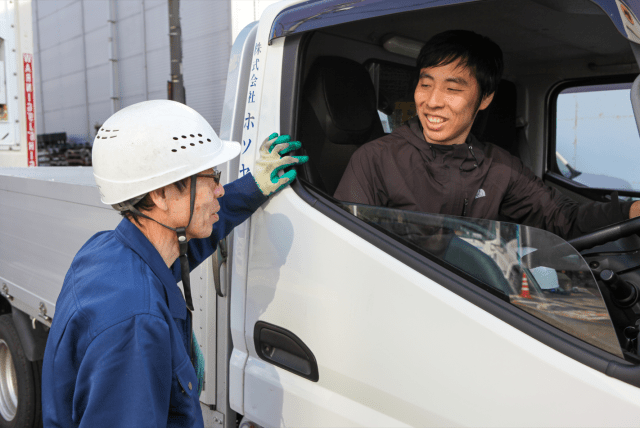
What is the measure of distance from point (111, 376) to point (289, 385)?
2.12 ft

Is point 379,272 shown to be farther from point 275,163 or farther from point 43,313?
point 43,313

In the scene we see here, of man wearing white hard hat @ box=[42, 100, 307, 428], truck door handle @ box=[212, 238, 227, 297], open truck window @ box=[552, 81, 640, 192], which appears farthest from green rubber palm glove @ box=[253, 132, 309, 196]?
open truck window @ box=[552, 81, 640, 192]

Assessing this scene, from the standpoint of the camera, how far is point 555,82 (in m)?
2.89

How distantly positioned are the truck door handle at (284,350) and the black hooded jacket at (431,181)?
48cm

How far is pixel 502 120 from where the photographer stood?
9.66ft

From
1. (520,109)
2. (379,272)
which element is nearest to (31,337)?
(379,272)

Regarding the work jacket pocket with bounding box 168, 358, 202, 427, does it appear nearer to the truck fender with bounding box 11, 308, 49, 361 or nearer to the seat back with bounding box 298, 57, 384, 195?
the seat back with bounding box 298, 57, 384, 195

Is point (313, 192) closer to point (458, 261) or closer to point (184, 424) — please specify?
point (458, 261)

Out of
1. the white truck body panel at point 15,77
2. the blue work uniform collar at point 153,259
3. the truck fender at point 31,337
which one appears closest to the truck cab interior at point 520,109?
the blue work uniform collar at point 153,259

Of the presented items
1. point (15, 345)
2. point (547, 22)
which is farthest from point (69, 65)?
point (547, 22)

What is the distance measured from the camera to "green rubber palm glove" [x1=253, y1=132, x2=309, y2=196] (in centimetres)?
160

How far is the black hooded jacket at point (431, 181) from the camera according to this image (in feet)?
5.69

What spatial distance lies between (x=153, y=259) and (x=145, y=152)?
26 centimetres

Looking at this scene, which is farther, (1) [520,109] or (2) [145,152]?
(1) [520,109]
